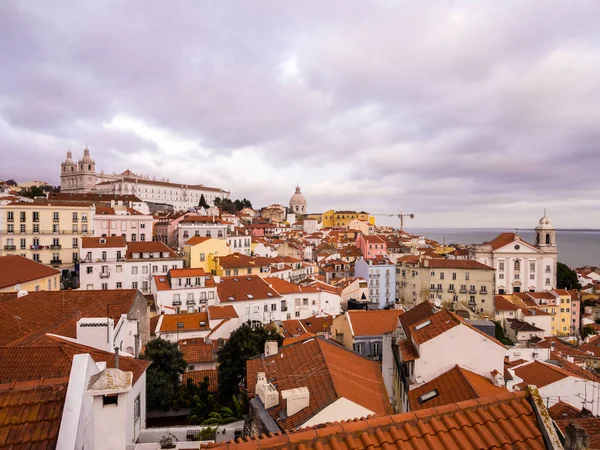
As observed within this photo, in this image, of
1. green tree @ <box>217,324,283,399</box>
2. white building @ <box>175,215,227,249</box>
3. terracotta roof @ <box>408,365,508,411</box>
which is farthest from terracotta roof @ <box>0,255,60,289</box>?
terracotta roof @ <box>408,365,508,411</box>

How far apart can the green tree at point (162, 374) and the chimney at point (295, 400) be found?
604cm

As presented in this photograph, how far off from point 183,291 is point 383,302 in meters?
27.4

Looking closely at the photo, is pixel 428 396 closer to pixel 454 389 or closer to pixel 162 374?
pixel 454 389

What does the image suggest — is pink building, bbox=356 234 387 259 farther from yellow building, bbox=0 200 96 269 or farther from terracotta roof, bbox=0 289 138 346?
terracotta roof, bbox=0 289 138 346

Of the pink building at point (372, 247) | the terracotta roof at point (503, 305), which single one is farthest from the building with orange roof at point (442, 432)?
the pink building at point (372, 247)

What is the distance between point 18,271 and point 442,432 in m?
30.2

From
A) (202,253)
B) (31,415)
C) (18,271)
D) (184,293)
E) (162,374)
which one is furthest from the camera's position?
(202,253)

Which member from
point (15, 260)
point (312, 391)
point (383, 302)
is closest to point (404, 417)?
point (312, 391)

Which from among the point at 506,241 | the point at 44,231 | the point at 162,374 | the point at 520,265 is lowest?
the point at 520,265

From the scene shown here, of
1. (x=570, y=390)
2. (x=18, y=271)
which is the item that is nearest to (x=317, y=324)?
(x=570, y=390)

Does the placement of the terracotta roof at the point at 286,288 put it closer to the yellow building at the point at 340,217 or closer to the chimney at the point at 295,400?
the chimney at the point at 295,400

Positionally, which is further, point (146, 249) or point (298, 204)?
point (298, 204)

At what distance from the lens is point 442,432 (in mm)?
3605

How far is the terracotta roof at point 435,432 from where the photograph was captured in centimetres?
330
